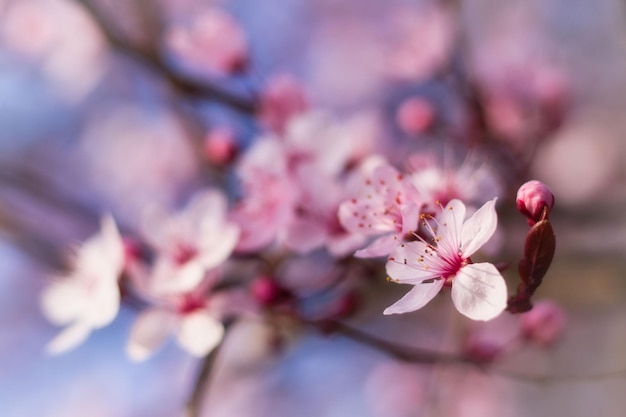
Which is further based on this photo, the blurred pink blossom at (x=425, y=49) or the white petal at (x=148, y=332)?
the blurred pink blossom at (x=425, y=49)

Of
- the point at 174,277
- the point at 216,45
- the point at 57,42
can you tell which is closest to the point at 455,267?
the point at 174,277

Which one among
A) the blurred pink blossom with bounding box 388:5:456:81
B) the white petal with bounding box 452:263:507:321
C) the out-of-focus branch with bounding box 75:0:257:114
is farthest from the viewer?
the blurred pink blossom with bounding box 388:5:456:81

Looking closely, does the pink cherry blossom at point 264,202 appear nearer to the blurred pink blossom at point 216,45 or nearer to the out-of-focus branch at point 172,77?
the out-of-focus branch at point 172,77

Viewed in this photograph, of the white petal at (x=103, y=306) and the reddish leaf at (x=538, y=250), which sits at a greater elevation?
the reddish leaf at (x=538, y=250)

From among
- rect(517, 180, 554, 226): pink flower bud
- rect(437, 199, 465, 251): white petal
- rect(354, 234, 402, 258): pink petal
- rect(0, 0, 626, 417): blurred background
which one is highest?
rect(517, 180, 554, 226): pink flower bud

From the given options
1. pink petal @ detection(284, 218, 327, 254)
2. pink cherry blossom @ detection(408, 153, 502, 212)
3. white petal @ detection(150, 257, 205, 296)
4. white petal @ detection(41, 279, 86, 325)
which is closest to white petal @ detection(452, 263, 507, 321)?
pink cherry blossom @ detection(408, 153, 502, 212)

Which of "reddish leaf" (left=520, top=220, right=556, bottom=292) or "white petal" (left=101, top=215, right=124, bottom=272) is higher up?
"reddish leaf" (left=520, top=220, right=556, bottom=292)

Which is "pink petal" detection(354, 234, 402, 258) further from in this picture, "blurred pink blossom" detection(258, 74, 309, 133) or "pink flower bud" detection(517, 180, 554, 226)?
"blurred pink blossom" detection(258, 74, 309, 133)

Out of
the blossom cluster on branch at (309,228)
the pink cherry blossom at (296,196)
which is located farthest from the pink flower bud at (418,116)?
the pink cherry blossom at (296,196)
